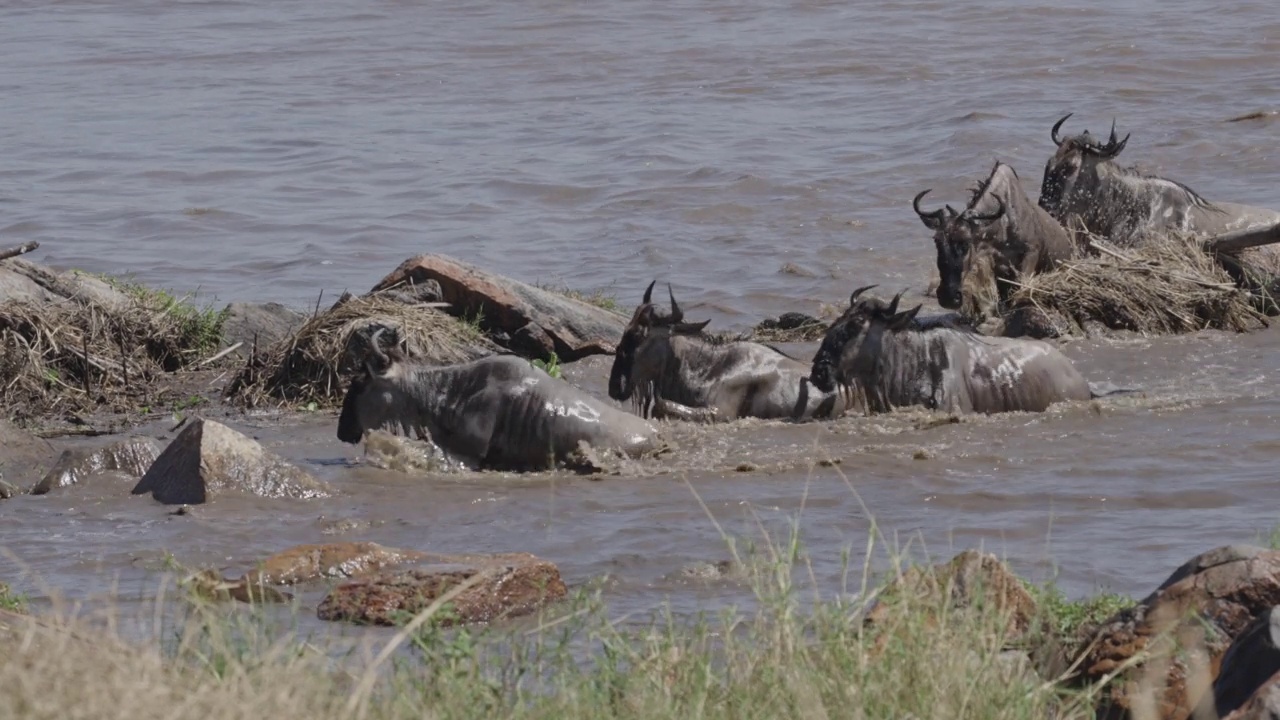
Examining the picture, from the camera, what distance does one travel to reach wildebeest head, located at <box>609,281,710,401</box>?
11.2 meters

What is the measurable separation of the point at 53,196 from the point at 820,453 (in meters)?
12.5

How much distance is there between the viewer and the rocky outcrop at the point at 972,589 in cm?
530

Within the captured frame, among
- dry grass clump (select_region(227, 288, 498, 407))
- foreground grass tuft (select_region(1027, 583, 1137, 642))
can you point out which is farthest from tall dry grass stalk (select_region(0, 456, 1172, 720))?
dry grass clump (select_region(227, 288, 498, 407))

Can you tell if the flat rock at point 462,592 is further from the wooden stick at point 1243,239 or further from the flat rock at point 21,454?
the wooden stick at point 1243,239

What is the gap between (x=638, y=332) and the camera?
11195 millimetres

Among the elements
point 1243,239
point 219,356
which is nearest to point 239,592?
point 219,356

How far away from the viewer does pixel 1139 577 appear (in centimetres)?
734

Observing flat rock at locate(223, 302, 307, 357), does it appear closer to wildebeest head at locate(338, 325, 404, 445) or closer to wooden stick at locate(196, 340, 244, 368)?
wooden stick at locate(196, 340, 244, 368)

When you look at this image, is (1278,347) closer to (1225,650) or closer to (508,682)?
(1225,650)

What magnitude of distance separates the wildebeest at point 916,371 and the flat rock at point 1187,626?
509 centimetres

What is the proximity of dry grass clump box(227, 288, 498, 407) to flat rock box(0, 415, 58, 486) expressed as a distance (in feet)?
5.49

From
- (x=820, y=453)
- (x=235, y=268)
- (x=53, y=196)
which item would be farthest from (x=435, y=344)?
(x=53, y=196)

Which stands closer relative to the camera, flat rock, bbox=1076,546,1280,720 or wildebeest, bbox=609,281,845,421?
flat rock, bbox=1076,546,1280,720

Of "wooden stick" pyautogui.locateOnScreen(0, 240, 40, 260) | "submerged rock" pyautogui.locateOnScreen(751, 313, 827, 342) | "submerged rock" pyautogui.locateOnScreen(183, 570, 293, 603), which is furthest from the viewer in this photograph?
"submerged rock" pyautogui.locateOnScreen(751, 313, 827, 342)
